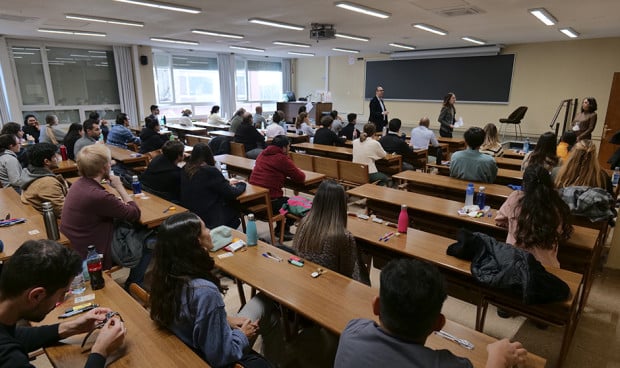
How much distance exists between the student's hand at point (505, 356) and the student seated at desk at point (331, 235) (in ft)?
3.25

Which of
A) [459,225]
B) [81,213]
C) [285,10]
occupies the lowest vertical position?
[459,225]

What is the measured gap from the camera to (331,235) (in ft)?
7.13

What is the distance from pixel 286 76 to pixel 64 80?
323 inches

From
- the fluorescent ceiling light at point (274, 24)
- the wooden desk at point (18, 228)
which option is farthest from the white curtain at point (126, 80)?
the wooden desk at point (18, 228)

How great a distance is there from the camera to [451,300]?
305cm

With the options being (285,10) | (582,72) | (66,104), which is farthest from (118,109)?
(582,72)

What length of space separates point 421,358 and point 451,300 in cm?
226

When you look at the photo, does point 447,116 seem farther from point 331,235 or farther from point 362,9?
point 331,235

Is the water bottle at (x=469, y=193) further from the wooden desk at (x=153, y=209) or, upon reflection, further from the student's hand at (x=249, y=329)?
the wooden desk at (x=153, y=209)

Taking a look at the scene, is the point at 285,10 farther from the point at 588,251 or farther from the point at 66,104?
the point at 66,104

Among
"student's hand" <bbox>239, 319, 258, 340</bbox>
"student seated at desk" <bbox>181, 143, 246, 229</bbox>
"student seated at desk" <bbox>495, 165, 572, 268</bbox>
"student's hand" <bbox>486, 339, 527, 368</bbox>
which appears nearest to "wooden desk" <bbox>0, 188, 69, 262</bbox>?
"student seated at desk" <bbox>181, 143, 246, 229</bbox>

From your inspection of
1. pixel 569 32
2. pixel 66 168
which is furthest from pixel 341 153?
pixel 569 32

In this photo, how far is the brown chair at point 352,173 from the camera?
4.80m

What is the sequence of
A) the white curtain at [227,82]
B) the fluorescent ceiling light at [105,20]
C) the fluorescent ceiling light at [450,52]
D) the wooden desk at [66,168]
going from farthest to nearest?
1. the white curtain at [227,82]
2. the fluorescent ceiling light at [450,52]
3. the fluorescent ceiling light at [105,20]
4. the wooden desk at [66,168]
